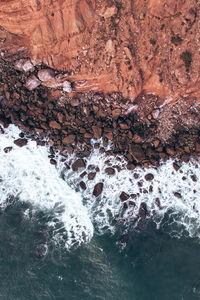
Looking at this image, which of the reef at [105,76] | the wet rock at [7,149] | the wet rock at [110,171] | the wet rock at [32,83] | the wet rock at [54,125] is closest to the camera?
the reef at [105,76]

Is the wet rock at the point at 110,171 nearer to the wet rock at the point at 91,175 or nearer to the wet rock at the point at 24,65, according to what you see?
the wet rock at the point at 91,175

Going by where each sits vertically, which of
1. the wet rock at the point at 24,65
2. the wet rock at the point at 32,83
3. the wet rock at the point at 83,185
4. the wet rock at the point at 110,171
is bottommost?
the wet rock at the point at 83,185

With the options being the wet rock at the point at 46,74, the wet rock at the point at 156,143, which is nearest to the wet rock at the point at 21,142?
the wet rock at the point at 46,74

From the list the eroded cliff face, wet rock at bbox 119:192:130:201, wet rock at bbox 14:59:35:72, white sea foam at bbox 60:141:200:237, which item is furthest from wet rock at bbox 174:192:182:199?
wet rock at bbox 14:59:35:72

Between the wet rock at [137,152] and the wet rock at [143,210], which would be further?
the wet rock at [143,210]

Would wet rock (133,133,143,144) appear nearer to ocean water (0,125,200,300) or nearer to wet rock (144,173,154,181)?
ocean water (0,125,200,300)

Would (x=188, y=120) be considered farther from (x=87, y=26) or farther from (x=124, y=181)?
(x=87, y=26)

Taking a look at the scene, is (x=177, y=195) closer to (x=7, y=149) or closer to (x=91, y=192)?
(x=91, y=192)
